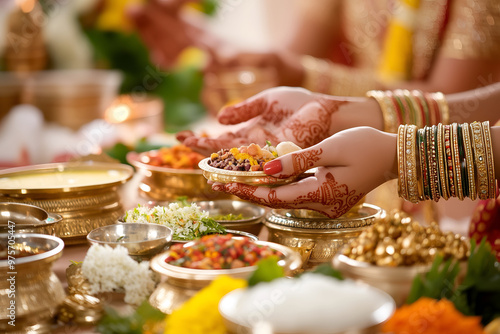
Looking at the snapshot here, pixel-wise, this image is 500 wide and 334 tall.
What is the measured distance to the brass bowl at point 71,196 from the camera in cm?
120

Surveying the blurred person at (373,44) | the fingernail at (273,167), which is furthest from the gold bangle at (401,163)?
the blurred person at (373,44)

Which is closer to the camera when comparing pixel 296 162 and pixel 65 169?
pixel 296 162

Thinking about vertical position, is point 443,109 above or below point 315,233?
above

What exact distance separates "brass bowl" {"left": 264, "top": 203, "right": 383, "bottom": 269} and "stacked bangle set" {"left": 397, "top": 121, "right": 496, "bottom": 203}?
4.6 inches

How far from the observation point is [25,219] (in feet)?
3.47

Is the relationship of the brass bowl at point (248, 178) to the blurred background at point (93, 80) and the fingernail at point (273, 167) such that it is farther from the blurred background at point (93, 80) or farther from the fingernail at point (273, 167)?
the blurred background at point (93, 80)

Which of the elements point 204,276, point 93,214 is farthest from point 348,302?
point 93,214

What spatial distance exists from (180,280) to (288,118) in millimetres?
705

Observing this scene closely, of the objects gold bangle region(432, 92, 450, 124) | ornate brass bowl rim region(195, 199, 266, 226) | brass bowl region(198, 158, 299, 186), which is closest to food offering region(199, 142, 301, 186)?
brass bowl region(198, 158, 299, 186)

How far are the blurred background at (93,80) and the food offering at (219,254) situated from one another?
1.49 m

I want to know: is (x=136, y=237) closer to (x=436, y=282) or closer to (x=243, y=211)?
(x=243, y=211)


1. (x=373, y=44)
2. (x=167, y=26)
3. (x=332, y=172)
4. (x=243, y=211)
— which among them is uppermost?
(x=167, y=26)

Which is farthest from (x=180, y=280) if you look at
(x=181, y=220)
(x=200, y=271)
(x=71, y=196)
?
(x=71, y=196)

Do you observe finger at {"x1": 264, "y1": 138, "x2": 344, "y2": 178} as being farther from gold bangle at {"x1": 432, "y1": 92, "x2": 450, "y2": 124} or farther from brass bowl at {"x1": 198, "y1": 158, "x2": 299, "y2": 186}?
gold bangle at {"x1": 432, "y1": 92, "x2": 450, "y2": 124}
